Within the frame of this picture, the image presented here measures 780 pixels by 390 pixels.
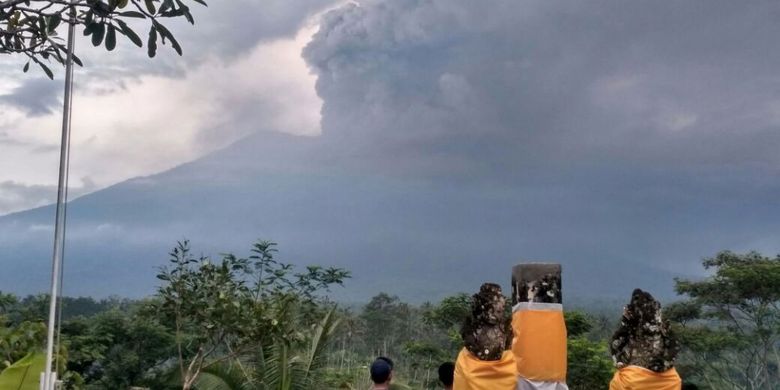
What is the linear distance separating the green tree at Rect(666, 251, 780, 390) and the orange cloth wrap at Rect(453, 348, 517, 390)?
55.4 feet

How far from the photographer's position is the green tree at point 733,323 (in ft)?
65.6

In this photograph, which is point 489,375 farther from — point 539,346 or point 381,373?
point 381,373

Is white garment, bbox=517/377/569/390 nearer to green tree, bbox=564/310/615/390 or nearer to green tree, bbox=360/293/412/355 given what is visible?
green tree, bbox=564/310/615/390

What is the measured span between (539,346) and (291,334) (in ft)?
15.7

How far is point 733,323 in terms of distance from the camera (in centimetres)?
2175

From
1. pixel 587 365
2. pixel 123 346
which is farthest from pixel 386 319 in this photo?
pixel 587 365

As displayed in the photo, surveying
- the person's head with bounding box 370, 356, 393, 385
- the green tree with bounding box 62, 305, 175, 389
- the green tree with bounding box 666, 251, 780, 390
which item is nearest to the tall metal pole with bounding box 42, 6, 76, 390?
the person's head with bounding box 370, 356, 393, 385

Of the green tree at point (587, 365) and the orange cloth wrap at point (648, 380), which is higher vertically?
the orange cloth wrap at point (648, 380)

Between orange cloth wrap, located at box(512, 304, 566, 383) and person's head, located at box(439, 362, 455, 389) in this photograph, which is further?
person's head, located at box(439, 362, 455, 389)

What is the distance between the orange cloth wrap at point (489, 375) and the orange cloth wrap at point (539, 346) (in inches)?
6.0

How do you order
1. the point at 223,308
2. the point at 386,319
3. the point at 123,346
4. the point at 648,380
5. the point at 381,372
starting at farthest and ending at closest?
the point at 386,319
the point at 123,346
the point at 223,308
the point at 381,372
the point at 648,380

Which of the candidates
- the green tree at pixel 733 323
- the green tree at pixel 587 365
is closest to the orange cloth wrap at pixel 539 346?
the green tree at pixel 587 365

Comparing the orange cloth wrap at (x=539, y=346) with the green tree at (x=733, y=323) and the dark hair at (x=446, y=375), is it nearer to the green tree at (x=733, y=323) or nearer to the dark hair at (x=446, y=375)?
the dark hair at (x=446, y=375)

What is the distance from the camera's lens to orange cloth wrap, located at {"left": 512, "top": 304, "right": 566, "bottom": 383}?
4.88 metres
